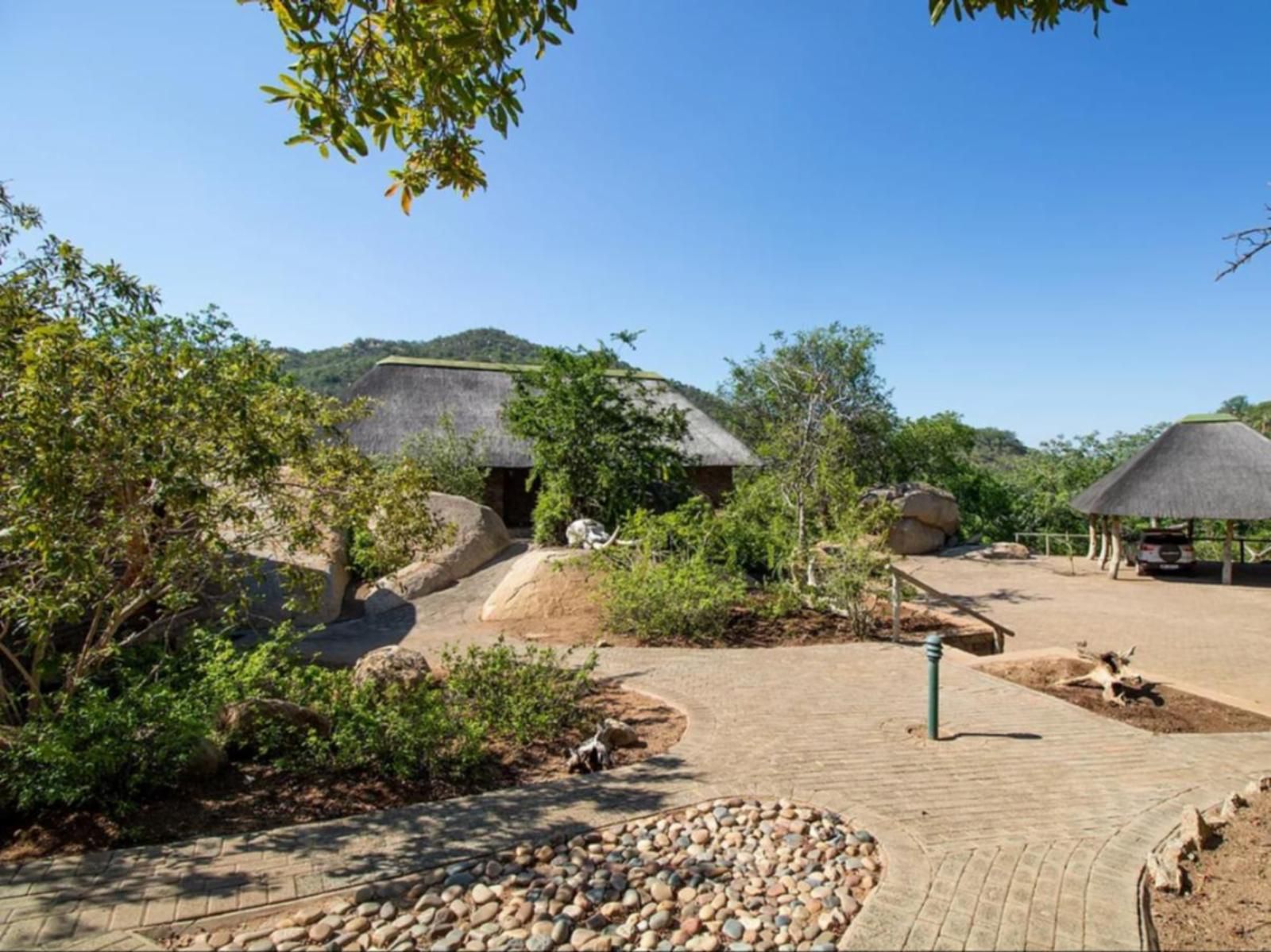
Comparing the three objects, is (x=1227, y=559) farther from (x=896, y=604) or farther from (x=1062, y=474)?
(x=896, y=604)

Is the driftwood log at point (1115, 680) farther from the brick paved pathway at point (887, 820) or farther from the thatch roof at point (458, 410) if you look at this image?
the thatch roof at point (458, 410)

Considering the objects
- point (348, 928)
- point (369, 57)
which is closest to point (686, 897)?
point (348, 928)

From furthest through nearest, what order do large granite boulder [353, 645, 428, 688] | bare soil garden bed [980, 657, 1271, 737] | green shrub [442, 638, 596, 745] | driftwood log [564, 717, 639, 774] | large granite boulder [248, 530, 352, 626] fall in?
large granite boulder [248, 530, 352, 626] < large granite boulder [353, 645, 428, 688] < bare soil garden bed [980, 657, 1271, 737] < green shrub [442, 638, 596, 745] < driftwood log [564, 717, 639, 774]

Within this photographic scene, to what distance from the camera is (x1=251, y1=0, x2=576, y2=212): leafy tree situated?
9.80ft

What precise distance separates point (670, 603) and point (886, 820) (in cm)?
514

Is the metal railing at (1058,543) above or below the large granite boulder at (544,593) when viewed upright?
above

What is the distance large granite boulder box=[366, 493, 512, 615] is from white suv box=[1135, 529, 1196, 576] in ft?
50.6

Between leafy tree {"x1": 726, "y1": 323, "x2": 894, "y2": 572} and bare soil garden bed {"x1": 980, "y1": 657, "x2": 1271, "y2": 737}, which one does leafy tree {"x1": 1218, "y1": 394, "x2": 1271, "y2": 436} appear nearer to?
leafy tree {"x1": 726, "y1": 323, "x2": 894, "y2": 572}

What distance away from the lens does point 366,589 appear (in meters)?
12.7

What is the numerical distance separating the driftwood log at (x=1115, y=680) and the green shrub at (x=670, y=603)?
3.80 m

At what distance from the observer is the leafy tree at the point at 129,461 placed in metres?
3.38

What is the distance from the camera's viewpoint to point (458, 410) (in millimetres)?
20016

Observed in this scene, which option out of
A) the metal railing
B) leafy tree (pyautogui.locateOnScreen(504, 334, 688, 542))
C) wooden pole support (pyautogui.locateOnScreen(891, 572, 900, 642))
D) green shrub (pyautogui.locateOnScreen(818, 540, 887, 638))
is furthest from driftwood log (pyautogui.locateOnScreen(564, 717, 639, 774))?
the metal railing

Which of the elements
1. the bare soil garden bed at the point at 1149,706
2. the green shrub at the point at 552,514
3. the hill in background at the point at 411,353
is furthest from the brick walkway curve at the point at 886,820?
the hill in background at the point at 411,353
